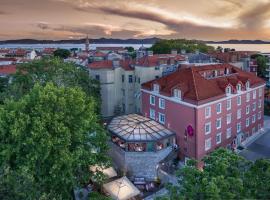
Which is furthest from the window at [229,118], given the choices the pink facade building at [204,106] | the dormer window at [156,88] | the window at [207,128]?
the dormer window at [156,88]

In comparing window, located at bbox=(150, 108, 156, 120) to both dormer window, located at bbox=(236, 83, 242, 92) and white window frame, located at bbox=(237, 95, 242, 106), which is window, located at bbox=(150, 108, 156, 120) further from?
dormer window, located at bbox=(236, 83, 242, 92)

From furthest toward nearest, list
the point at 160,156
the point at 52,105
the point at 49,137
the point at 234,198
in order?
the point at 160,156 < the point at 52,105 < the point at 49,137 < the point at 234,198

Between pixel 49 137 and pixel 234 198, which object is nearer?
pixel 234 198

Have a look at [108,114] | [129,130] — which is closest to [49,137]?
[129,130]

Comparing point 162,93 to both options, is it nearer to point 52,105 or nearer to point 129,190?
point 129,190

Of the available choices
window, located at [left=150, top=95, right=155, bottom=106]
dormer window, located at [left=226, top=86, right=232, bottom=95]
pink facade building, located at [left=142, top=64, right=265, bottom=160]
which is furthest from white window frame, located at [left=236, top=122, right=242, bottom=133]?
window, located at [left=150, top=95, right=155, bottom=106]

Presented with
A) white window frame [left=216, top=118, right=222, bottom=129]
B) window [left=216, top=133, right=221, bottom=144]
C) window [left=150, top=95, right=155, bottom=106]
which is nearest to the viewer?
white window frame [left=216, top=118, right=222, bottom=129]

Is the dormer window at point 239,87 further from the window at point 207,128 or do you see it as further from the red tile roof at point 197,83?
the window at point 207,128
